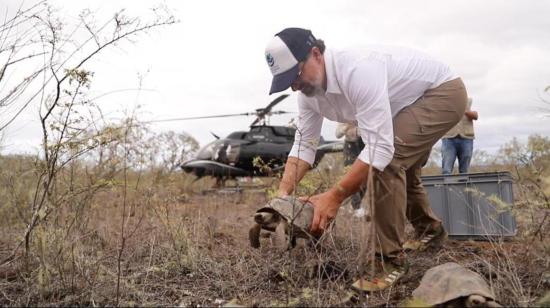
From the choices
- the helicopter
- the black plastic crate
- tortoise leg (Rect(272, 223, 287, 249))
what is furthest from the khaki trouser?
the helicopter

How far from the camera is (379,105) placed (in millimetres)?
2711

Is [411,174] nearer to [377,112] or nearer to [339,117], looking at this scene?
[339,117]

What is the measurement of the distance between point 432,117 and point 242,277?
170 cm

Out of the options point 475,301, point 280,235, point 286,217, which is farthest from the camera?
point 280,235

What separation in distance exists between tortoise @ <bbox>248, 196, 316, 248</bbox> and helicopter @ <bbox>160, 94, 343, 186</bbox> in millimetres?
11532

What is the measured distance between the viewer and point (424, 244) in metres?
4.09

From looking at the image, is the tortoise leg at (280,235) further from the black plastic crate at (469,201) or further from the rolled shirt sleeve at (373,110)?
the black plastic crate at (469,201)

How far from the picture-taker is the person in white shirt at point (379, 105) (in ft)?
8.99

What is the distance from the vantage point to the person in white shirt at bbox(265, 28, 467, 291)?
274 centimetres

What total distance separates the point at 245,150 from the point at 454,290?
13.2 meters

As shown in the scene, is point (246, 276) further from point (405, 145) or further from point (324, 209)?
point (405, 145)

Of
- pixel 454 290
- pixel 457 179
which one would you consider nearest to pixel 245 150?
pixel 457 179

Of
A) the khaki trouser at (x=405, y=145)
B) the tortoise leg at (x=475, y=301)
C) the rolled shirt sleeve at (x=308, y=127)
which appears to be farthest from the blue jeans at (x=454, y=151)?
the tortoise leg at (x=475, y=301)

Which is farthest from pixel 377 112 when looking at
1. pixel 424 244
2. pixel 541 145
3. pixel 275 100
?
pixel 275 100
